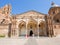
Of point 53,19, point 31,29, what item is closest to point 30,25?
point 31,29

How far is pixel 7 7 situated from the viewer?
52656 millimetres

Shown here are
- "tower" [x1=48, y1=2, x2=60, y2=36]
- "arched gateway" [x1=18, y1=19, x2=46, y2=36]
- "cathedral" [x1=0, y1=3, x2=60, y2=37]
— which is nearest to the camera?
"cathedral" [x1=0, y1=3, x2=60, y2=37]

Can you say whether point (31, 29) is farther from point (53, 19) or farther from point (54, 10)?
point (54, 10)

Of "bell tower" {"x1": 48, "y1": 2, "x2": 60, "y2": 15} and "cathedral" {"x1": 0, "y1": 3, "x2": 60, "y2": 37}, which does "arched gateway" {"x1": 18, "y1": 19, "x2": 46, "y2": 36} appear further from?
"bell tower" {"x1": 48, "y1": 2, "x2": 60, "y2": 15}

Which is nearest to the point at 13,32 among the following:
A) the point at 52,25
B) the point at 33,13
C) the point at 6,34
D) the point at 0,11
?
the point at 6,34

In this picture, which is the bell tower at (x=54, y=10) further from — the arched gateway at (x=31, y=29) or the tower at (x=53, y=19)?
the arched gateway at (x=31, y=29)

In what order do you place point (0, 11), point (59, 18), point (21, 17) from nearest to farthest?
point (21, 17), point (59, 18), point (0, 11)

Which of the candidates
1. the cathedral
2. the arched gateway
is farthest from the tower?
the arched gateway

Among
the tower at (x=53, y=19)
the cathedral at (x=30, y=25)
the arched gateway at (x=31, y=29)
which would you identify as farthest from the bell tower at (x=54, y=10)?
the arched gateway at (x=31, y=29)

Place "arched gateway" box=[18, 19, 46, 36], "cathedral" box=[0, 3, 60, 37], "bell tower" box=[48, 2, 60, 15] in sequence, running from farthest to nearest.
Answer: "bell tower" box=[48, 2, 60, 15] < "arched gateway" box=[18, 19, 46, 36] < "cathedral" box=[0, 3, 60, 37]

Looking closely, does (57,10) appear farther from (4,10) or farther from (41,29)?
(4,10)

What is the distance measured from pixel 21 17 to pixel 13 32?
20.6 ft

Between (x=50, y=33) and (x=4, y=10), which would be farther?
(x=4, y=10)

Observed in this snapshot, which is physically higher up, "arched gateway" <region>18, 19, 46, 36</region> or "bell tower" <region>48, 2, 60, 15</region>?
"bell tower" <region>48, 2, 60, 15</region>
